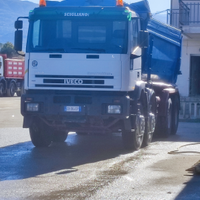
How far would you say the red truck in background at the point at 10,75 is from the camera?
122 ft

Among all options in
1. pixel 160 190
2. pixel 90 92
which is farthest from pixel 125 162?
pixel 160 190

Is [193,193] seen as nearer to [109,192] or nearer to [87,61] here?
[109,192]

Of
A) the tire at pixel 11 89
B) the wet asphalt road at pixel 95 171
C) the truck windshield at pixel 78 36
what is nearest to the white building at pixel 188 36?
the wet asphalt road at pixel 95 171

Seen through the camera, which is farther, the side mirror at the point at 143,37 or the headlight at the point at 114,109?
the side mirror at the point at 143,37

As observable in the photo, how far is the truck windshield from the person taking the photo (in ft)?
34.4

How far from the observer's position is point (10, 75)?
125 feet

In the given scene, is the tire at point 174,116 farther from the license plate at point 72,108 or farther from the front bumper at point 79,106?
the license plate at point 72,108

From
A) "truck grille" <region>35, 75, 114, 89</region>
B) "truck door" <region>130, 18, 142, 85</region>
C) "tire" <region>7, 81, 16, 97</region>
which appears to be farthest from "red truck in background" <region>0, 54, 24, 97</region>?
"truck grille" <region>35, 75, 114, 89</region>

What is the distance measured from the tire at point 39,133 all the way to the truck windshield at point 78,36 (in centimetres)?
177

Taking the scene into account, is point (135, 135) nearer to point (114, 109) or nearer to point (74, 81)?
point (114, 109)

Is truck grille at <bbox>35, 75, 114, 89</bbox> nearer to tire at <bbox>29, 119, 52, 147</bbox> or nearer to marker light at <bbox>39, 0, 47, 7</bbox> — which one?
tire at <bbox>29, 119, 52, 147</bbox>

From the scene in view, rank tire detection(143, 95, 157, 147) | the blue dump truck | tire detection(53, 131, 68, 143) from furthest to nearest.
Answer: tire detection(53, 131, 68, 143)
tire detection(143, 95, 157, 147)
the blue dump truck

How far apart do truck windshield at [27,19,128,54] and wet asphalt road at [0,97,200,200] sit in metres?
2.17

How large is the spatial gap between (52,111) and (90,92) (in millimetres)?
865
